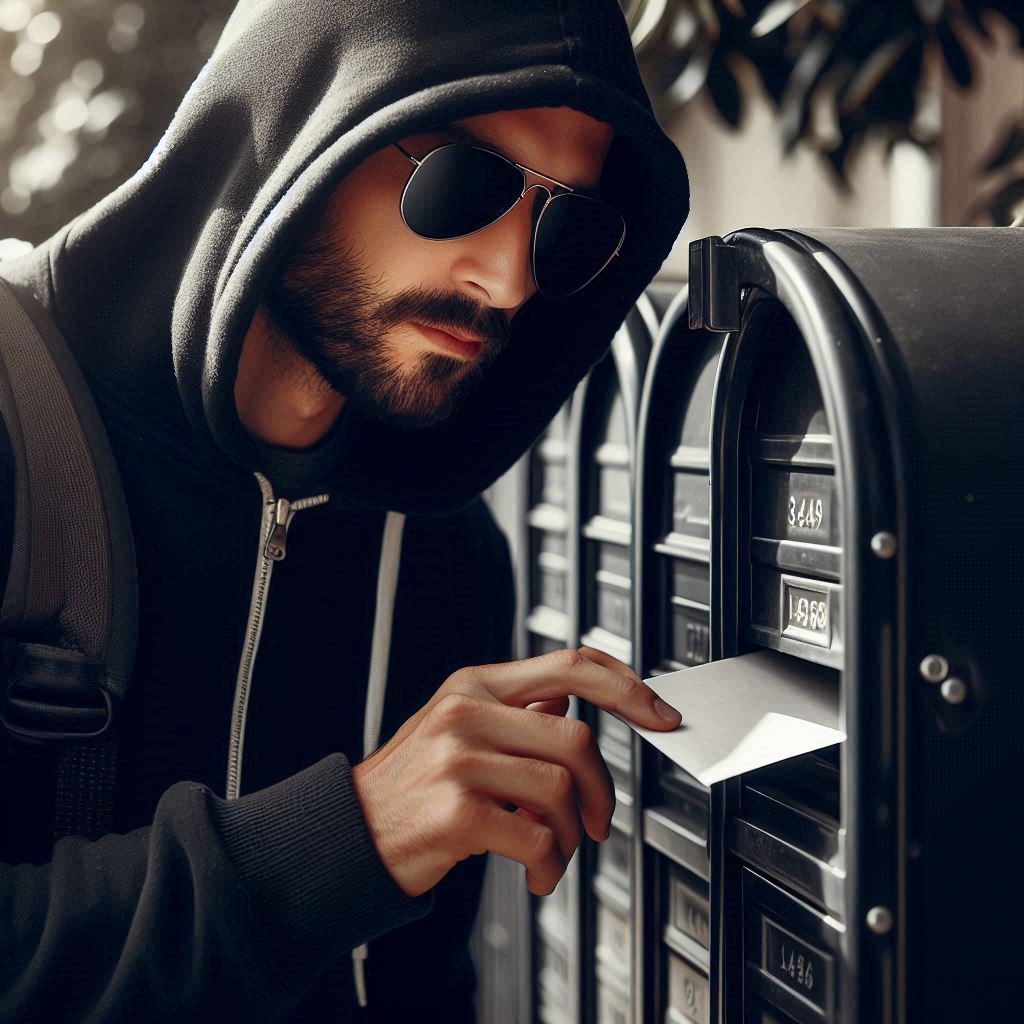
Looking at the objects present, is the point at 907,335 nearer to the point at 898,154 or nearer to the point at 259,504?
the point at 259,504

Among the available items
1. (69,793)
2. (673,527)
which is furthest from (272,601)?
(673,527)

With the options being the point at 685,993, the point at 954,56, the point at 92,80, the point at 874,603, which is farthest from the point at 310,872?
the point at 92,80

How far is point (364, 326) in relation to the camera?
1492 millimetres

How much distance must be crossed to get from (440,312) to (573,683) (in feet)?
1.86

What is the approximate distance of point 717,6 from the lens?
2180 mm

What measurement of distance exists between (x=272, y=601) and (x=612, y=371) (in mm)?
743

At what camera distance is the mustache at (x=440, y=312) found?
4.77 feet

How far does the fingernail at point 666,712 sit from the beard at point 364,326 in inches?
23.7

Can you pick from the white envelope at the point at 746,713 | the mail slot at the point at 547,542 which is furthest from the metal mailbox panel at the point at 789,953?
the mail slot at the point at 547,542

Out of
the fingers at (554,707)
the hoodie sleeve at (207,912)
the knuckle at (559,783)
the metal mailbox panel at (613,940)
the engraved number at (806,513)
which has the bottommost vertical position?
the metal mailbox panel at (613,940)

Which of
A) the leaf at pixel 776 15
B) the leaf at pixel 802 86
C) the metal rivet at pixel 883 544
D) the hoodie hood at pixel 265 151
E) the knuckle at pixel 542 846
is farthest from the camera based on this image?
the leaf at pixel 802 86

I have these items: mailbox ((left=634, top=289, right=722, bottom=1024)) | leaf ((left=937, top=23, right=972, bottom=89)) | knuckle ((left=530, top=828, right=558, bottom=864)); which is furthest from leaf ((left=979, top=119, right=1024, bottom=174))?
knuckle ((left=530, top=828, right=558, bottom=864))

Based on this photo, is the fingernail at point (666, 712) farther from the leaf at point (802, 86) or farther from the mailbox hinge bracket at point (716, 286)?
the leaf at point (802, 86)

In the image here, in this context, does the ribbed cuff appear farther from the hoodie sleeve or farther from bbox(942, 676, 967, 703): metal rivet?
bbox(942, 676, 967, 703): metal rivet
